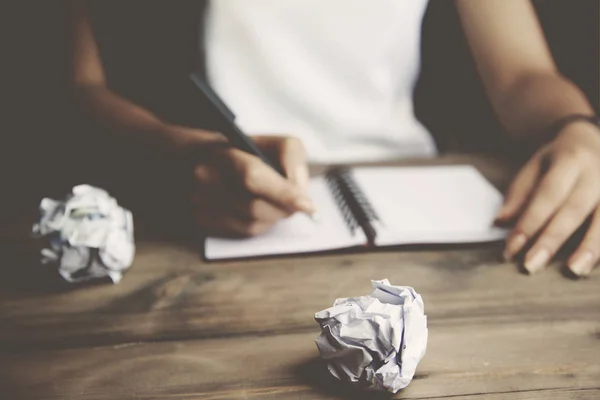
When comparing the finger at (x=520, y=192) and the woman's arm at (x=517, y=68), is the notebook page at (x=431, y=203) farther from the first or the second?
the woman's arm at (x=517, y=68)

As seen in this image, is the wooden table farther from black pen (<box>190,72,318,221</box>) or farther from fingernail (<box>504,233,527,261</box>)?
black pen (<box>190,72,318,221</box>)

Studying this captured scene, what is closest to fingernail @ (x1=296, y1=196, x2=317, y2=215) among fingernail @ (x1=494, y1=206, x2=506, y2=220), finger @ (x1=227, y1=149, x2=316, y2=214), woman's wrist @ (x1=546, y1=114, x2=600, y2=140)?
finger @ (x1=227, y1=149, x2=316, y2=214)

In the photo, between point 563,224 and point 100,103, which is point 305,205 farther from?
point 100,103

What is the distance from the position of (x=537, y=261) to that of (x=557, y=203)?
10 centimetres

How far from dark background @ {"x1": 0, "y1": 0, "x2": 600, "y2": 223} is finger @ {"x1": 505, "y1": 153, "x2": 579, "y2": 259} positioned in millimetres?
590

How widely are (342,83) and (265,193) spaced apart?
54cm

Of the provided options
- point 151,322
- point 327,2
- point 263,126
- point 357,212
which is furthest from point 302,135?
point 151,322

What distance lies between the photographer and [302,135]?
112cm

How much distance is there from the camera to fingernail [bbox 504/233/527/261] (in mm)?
619

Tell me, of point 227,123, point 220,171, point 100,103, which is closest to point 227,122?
point 227,123

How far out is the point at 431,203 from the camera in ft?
2.44

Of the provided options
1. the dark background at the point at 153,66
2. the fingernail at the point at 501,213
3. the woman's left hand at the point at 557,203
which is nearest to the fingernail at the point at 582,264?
the woman's left hand at the point at 557,203

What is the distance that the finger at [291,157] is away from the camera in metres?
0.68

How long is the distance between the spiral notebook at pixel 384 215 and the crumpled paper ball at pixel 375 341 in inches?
8.3
